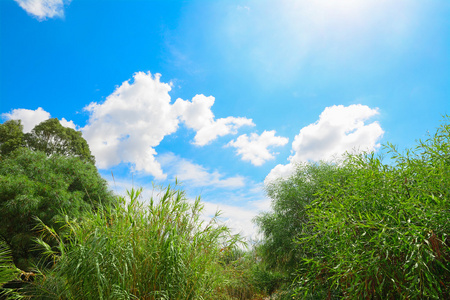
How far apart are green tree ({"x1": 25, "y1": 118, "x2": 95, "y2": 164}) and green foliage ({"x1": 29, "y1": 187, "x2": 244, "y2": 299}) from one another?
12217 millimetres

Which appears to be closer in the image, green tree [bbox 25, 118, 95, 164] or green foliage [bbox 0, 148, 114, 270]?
green foliage [bbox 0, 148, 114, 270]

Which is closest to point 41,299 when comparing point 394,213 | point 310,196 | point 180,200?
point 180,200

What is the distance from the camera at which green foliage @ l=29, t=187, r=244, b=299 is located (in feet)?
10.7

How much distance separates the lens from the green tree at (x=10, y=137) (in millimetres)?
13398

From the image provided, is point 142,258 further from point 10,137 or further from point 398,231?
point 10,137

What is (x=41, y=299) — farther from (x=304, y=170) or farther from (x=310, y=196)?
(x=304, y=170)

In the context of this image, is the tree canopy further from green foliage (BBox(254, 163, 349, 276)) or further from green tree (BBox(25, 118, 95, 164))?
green foliage (BBox(254, 163, 349, 276))

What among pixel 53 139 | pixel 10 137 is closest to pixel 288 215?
pixel 53 139

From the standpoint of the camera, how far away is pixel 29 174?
8594 mm

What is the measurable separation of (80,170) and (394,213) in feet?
30.6

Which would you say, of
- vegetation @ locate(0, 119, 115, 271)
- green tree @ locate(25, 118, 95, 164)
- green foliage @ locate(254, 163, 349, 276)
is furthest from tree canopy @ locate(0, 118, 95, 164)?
green foliage @ locate(254, 163, 349, 276)

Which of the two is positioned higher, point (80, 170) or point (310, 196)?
point (80, 170)

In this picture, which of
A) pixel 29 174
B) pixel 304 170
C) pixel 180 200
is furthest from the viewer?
pixel 304 170

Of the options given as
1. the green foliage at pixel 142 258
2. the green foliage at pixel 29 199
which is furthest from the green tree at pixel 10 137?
the green foliage at pixel 142 258
